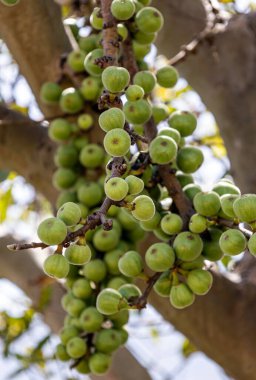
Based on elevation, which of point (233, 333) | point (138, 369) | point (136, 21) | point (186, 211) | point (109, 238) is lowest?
point (138, 369)

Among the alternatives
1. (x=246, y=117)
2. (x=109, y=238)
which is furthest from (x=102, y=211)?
(x=246, y=117)

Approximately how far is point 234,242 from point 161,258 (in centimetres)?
15

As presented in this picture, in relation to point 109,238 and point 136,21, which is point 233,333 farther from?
point 136,21

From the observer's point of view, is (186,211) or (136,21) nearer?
(186,211)

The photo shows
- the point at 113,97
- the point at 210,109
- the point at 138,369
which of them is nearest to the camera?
the point at 113,97

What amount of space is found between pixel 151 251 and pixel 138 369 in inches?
41.2

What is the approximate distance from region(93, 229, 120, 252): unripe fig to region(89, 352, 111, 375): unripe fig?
0.22 metres

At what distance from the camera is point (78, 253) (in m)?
0.86

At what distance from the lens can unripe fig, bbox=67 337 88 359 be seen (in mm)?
1240

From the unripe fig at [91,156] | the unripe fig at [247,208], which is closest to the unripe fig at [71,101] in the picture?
the unripe fig at [91,156]

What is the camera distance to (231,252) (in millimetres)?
918

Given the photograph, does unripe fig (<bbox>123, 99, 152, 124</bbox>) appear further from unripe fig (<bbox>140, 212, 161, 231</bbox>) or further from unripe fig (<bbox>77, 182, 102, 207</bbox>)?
unripe fig (<bbox>77, 182, 102, 207</bbox>)

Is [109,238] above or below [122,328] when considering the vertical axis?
above

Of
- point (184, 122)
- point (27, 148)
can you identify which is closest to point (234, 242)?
point (184, 122)
